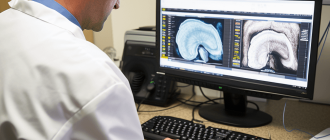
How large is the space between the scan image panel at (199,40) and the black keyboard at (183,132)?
0.25 m

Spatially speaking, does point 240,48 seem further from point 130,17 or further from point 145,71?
point 130,17

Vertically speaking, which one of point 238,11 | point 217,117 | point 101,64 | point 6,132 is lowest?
point 217,117

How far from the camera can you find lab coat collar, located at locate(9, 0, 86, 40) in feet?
1.83

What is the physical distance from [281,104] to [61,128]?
975 millimetres

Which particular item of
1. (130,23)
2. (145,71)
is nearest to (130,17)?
(130,23)

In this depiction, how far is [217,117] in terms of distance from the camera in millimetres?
1062

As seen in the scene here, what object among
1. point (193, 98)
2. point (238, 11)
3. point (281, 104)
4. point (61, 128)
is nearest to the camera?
point (61, 128)

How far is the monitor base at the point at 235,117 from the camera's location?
3.32 ft

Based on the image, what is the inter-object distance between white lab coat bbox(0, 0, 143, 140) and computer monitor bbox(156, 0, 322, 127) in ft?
1.89

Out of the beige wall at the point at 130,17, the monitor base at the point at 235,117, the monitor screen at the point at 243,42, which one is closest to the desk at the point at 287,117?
the monitor base at the point at 235,117

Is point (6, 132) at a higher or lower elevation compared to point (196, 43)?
lower

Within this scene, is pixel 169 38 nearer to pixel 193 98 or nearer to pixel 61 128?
pixel 193 98

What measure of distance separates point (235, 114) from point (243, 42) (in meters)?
0.28

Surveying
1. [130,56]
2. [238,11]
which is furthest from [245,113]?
[130,56]
